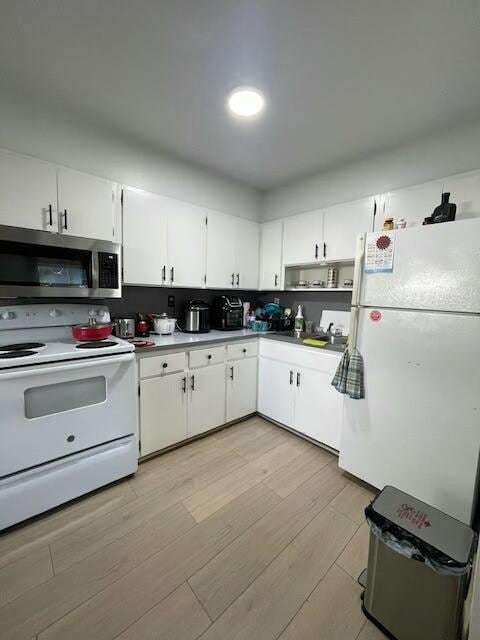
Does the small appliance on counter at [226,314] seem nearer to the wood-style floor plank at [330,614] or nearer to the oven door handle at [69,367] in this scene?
the oven door handle at [69,367]

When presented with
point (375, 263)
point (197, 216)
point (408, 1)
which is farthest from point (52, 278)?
point (408, 1)

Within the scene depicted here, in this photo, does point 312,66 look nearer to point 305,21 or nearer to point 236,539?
point 305,21

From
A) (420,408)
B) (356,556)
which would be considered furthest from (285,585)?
(420,408)

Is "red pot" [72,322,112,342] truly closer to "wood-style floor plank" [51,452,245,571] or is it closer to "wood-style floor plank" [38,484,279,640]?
"wood-style floor plank" [51,452,245,571]

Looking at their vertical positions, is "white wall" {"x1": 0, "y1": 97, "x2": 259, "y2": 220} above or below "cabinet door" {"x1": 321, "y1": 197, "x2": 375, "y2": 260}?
above

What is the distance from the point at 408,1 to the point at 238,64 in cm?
76

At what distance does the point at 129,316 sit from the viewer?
245 cm

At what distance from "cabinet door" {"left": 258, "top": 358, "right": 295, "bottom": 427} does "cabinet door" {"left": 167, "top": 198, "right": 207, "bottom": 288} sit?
41.2 inches

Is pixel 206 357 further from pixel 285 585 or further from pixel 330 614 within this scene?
pixel 330 614

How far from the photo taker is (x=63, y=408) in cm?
158

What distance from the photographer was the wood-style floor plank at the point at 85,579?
1.07 metres

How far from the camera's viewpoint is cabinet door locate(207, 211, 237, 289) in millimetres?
2658

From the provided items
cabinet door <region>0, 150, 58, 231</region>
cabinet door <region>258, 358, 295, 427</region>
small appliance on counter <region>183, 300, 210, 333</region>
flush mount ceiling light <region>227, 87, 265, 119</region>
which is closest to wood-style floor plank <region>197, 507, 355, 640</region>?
cabinet door <region>258, 358, 295, 427</region>

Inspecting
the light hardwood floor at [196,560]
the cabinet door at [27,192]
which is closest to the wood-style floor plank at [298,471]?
the light hardwood floor at [196,560]
